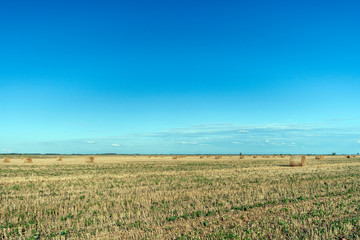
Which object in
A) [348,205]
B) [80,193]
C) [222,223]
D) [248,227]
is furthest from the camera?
[80,193]

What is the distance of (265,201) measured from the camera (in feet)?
44.4

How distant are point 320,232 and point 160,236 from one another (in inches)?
194

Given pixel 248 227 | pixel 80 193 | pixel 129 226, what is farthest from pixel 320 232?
pixel 80 193

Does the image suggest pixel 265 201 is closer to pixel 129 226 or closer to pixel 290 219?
pixel 290 219

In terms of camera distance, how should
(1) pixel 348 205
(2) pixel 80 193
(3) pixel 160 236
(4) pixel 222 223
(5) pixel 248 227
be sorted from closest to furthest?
(3) pixel 160 236, (5) pixel 248 227, (4) pixel 222 223, (1) pixel 348 205, (2) pixel 80 193

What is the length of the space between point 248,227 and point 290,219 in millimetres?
2020

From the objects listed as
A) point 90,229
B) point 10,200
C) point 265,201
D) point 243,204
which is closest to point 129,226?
point 90,229

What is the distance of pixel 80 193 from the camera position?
1639 centimetres

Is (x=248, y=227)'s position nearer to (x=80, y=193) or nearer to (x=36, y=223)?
(x=36, y=223)

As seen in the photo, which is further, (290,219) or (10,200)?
(10,200)

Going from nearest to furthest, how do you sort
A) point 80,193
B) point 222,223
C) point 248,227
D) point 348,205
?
point 248,227 → point 222,223 → point 348,205 → point 80,193

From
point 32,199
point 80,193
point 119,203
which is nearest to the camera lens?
point 119,203

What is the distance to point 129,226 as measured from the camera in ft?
32.2

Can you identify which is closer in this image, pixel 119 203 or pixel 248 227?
pixel 248 227
